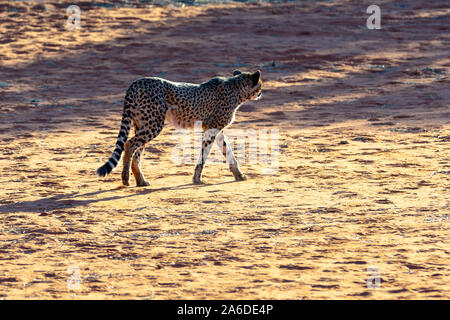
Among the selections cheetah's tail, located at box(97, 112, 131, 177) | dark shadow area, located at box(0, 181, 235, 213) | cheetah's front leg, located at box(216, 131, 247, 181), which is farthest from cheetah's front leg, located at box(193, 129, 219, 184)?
cheetah's tail, located at box(97, 112, 131, 177)

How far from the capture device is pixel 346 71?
696 inches

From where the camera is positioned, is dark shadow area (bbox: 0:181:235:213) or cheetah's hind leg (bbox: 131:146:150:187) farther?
cheetah's hind leg (bbox: 131:146:150:187)

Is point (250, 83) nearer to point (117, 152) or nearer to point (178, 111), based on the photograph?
point (178, 111)

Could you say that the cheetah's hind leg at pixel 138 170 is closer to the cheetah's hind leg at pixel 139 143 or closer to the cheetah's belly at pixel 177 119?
the cheetah's hind leg at pixel 139 143

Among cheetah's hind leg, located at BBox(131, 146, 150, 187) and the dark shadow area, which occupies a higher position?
cheetah's hind leg, located at BBox(131, 146, 150, 187)

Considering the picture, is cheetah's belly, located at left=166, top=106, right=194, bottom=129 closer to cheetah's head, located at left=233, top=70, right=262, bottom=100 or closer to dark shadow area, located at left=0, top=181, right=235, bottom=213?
cheetah's head, located at left=233, top=70, right=262, bottom=100

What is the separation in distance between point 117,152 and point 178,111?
3.84ft

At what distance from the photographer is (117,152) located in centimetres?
862

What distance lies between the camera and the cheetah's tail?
8.32 meters

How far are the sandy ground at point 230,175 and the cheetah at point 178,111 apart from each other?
0.41m

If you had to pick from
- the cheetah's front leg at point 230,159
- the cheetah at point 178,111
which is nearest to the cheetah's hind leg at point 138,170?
the cheetah at point 178,111
